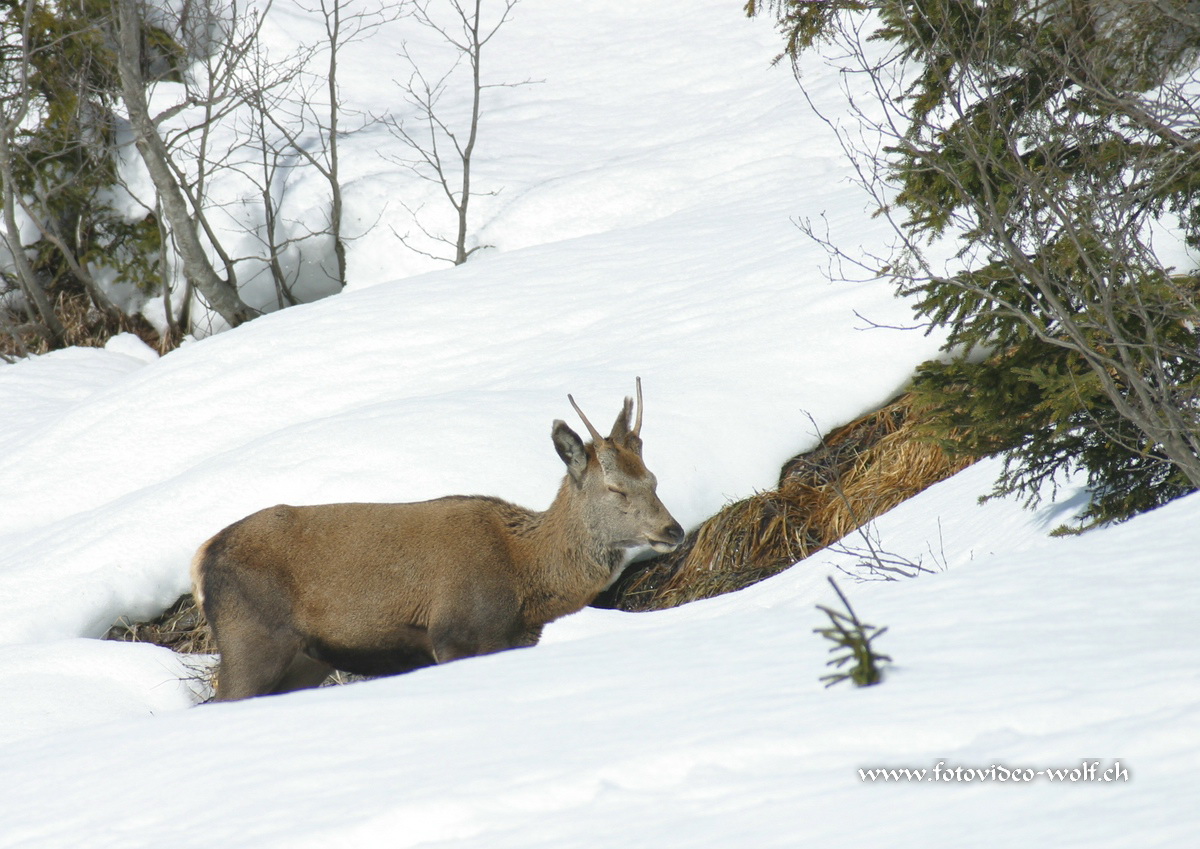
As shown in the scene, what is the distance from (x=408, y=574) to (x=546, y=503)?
6.63 feet

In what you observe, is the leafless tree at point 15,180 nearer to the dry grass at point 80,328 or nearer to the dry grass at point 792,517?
the dry grass at point 80,328

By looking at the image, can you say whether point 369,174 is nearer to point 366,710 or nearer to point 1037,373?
point 1037,373

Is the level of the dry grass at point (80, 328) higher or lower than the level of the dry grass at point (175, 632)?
higher

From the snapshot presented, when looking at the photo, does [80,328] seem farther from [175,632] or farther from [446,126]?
[175,632]

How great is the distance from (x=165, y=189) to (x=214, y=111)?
12.7ft

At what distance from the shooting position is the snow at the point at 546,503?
2699 mm

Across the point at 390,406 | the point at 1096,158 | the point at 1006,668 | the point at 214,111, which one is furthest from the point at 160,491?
the point at 214,111

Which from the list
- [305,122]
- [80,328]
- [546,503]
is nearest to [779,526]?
[546,503]

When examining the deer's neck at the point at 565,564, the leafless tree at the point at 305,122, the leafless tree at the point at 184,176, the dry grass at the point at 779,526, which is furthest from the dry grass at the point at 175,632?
the leafless tree at the point at 305,122

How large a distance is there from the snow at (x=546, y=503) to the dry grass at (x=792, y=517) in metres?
0.21

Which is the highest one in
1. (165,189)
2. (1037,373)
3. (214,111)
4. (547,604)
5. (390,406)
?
(214,111)

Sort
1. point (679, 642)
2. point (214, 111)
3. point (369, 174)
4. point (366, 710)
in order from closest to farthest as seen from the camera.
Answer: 1. point (366, 710)
2. point (679, 642)
3. point (369, 174)
4. point (214, 111)

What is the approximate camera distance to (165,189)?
14656 mm

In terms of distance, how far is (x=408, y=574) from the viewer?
6.49m
